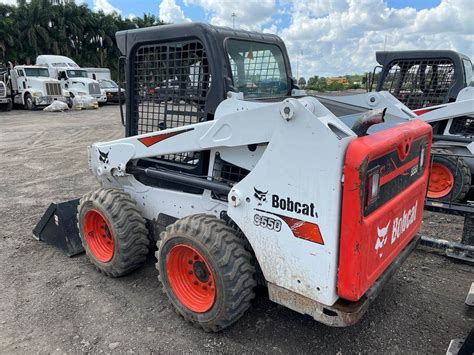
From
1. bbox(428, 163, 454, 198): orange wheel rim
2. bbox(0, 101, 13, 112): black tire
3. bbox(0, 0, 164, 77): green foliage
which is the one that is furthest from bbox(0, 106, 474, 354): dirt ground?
bbox(0, 0, 164, 77): green foliage

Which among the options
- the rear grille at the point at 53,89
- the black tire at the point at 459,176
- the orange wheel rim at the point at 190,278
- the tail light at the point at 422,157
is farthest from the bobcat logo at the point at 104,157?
the rear grille at the point at 53,89

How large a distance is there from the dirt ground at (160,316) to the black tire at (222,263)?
0.80 feet

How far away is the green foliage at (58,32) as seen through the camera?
37.4 metres

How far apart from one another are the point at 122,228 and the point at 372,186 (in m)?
2.07

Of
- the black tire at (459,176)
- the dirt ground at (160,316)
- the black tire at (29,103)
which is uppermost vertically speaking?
the black tire at (29,103)

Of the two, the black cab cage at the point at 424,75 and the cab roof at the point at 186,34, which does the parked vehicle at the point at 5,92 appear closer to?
the black cab cage at the point at 424,75

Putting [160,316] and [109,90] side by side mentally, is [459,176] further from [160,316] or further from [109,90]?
[109,90]

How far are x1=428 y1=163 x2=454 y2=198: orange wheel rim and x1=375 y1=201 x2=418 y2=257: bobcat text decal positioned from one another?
114 inches

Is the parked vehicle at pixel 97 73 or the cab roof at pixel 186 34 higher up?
the parked vehicle at pixel 97 73

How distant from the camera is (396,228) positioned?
268 cm

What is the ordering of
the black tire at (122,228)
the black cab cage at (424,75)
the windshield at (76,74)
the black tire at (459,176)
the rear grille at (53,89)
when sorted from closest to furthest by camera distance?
1. the black tire at (122,228)
2. the black tire at (459,176)
3. the black cab cage at (424,75)
4. the rear grille at (53,89)
5. the windshield at (76,74)

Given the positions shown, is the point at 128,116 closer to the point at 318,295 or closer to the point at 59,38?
the point at 318,295

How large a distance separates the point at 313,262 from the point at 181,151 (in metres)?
1.30

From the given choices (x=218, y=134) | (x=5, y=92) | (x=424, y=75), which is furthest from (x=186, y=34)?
(x=5, y=92)
